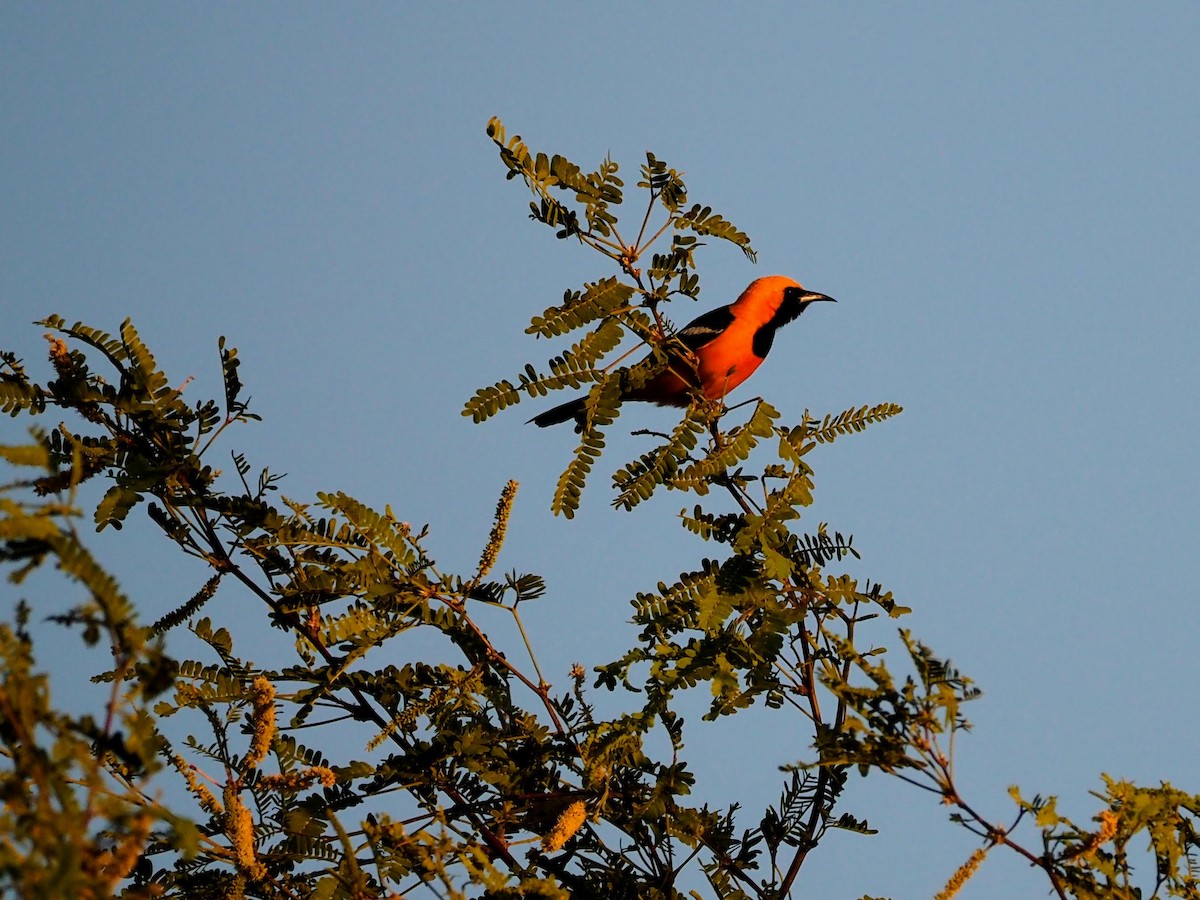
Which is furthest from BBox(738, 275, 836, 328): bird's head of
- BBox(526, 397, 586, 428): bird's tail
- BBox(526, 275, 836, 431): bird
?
BBox(526, 397, 586, 428): bird's tail

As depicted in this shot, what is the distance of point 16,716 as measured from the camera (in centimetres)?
116

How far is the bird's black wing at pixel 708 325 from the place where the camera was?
5512 millimetres

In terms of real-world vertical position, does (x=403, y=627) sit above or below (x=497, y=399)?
below

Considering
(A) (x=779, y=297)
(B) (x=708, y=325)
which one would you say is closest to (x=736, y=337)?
(B) (x=708, y=325)

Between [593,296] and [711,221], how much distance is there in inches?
15.5

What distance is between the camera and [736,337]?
19.8ft

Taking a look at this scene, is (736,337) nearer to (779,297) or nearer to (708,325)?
(708,325)

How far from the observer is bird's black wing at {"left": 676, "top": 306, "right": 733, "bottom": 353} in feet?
18.1

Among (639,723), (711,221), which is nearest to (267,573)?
(639,723)

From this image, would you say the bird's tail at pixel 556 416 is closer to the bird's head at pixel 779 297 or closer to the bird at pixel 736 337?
the bird at pixel 736 337

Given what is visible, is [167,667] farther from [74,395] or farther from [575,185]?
[575,185]

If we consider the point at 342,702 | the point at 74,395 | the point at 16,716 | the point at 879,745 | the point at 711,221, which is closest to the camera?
the point at 16,716

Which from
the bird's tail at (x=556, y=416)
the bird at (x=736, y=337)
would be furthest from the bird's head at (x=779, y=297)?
the bird's tail at (x=556, y=416)

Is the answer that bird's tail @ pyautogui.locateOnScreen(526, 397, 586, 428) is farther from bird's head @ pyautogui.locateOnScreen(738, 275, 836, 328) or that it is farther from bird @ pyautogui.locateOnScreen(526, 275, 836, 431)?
bird's head @ pyautogui.locateOnScreen(738, 275, 836, 328)
